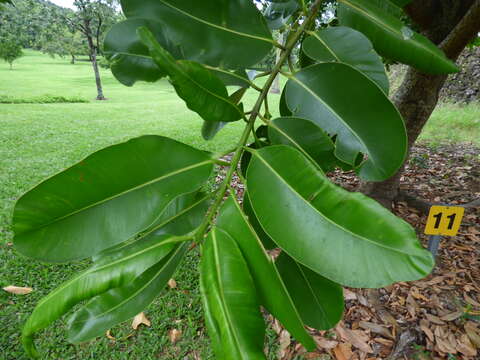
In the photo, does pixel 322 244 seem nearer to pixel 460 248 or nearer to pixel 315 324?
pixel 315 324

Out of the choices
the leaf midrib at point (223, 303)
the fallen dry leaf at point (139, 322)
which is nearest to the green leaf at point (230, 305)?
the leaf midrib at point (223, 303)

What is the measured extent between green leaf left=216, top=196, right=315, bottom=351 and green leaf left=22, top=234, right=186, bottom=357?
14cm

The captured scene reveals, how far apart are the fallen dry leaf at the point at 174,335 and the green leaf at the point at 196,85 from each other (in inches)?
67.4

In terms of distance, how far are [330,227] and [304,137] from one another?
263mm

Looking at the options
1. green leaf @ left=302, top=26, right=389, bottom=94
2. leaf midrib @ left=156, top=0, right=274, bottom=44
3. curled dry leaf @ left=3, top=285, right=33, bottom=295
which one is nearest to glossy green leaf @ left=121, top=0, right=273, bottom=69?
leaf midrib @ left=156, top=0, right=274, bottom=44

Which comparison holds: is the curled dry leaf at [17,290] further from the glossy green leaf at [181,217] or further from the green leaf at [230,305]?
the green leaf at [230,305]

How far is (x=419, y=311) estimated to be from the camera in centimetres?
198

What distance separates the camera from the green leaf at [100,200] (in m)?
0.53

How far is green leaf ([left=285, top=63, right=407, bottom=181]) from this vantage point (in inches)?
24.9

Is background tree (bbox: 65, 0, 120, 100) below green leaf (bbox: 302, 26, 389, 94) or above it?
above

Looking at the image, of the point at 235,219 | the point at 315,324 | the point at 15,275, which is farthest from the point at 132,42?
the point at 15,275

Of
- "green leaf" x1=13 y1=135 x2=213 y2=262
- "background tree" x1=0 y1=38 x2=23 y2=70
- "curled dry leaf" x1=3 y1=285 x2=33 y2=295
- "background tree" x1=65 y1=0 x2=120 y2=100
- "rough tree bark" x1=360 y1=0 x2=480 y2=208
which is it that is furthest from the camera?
"background tree" x1=0 y1=38 x2=23 y2=70

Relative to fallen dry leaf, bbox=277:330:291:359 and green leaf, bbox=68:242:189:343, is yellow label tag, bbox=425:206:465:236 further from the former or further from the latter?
green leaf, bbox=68:242:189:343

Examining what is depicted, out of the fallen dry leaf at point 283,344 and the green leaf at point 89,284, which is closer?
the green leaf at point 89,284
